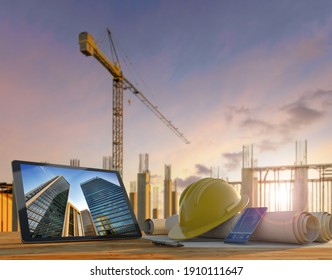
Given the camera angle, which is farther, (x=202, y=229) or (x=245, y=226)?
(x=202, y=229)

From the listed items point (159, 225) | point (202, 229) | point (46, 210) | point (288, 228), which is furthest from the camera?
point (159, 225)

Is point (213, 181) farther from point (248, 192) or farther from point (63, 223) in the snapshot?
point (248, 192)

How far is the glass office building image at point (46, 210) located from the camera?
7.82ft

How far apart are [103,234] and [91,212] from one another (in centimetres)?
16

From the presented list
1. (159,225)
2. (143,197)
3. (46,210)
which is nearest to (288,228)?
(159,225)

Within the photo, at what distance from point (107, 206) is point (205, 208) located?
766 mm

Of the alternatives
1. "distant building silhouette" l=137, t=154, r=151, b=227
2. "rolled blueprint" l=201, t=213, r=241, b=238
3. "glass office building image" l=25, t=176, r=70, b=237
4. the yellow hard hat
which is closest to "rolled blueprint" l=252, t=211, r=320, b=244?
"rolled blueprint" l=201, t=213, r=241, b=238

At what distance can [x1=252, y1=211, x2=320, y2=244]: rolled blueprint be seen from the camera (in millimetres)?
2643

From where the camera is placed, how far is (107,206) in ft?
8.86

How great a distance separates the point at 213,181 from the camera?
3.21 metres

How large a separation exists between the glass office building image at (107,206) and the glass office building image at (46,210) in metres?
0.18

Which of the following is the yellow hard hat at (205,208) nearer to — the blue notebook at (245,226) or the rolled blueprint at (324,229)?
the blue notebook at (245,226)

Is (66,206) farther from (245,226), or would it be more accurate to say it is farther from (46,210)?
→ (245,226)
